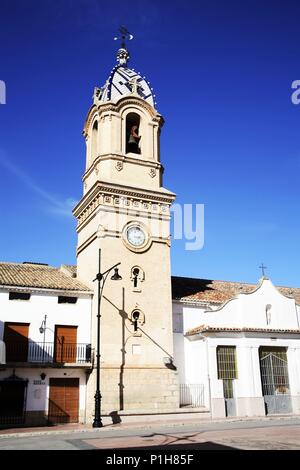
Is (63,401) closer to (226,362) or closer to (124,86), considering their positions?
(226,362)

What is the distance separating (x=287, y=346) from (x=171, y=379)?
7.66 meters

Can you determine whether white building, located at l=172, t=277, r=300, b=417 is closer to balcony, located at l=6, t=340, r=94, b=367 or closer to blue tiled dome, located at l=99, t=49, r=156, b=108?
balcony, located at l=6, t=340, r=94, b=367

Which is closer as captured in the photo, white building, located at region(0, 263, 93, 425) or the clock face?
white building, located at region(0, 263, 93, 425)

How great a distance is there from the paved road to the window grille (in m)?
6.80

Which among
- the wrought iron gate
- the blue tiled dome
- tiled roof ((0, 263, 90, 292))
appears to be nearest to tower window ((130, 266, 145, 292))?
tiled roof ((0, 263, 90, 292))

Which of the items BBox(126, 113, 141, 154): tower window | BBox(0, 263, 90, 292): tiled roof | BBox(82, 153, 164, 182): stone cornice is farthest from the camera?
BBox(126, 113, 141, 154): tower window

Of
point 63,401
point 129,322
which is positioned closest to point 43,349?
point 63,401

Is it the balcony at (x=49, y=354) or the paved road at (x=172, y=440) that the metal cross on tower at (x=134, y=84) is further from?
the paved road at (x=172, y=440)

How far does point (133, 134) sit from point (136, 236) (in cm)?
665

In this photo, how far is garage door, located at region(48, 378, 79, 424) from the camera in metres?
22.3

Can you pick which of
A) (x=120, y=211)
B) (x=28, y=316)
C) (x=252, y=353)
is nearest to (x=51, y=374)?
(x=28, y=316)

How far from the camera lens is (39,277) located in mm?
25828
